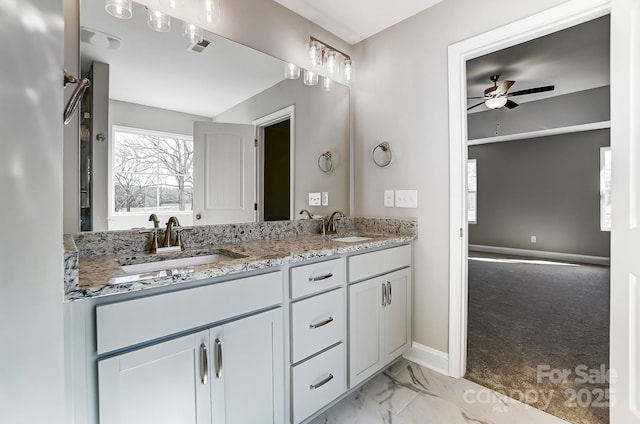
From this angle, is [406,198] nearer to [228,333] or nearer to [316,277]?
[316,277]

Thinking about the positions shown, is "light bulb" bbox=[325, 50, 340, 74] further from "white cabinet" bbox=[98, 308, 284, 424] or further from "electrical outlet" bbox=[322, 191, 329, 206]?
"white cabinet" bbox=[98, 308, 284, 424]

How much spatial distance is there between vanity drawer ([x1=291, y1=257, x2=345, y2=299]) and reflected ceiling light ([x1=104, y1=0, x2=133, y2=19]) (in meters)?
1.42

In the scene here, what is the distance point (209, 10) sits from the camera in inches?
64.8

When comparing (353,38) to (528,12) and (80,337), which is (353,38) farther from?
(80,337)

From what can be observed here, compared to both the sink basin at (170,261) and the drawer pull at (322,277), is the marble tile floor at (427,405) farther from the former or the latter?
the sink basin at (170,261)

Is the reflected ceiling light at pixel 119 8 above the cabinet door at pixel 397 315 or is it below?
above

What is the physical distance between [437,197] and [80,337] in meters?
1.96

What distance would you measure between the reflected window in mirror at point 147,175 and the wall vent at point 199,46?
48cm

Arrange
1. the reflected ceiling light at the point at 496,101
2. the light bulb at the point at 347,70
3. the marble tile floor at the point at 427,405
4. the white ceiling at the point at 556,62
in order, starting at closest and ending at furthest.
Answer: the marble tile floor at the point at 427,405
the light bulb at the point at 347,70
the white ceiling at the point at 556,62
the reflected ceiling light at the point at 496,101

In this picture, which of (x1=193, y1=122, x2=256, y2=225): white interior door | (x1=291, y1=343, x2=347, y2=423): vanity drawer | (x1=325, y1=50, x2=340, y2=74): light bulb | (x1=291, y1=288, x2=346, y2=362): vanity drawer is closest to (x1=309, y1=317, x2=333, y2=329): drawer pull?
(x1=291, y1=288, x2=346, y2=362): vanity drawer

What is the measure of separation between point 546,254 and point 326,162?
5747 millimetres

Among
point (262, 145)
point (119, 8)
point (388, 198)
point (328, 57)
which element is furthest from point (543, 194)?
point (119, 8)

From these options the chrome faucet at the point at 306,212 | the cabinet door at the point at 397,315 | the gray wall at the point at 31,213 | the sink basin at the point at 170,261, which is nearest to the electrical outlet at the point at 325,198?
the chrome faucet at the point at 306,212

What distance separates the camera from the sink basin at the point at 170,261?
4.34ft
